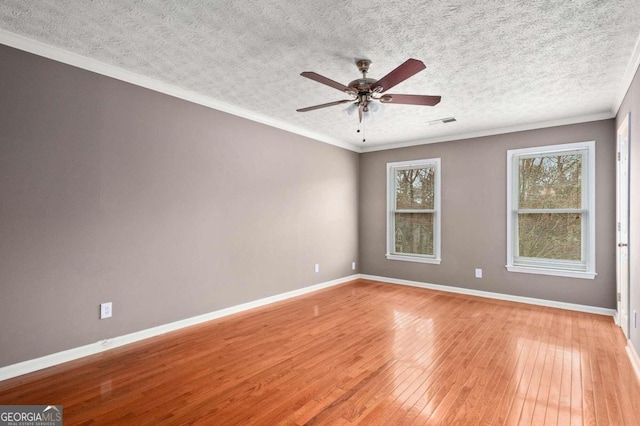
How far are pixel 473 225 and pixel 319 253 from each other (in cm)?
254

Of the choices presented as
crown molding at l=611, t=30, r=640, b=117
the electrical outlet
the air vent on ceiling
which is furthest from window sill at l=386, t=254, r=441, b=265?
the electrical outlet

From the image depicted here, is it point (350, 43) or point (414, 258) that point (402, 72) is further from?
point (414, 258)

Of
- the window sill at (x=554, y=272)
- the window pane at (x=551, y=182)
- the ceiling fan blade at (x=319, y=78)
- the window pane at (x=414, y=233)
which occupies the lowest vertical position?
the window sill at (x=554, y=272)

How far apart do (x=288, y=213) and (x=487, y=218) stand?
10.2 feet

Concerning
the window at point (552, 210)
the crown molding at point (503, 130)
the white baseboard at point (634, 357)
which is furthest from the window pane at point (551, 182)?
the white baseboard at point (634, 357)

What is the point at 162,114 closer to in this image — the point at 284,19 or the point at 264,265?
the point at 284,19

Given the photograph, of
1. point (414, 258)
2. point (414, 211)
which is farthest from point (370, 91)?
point (414, 258)

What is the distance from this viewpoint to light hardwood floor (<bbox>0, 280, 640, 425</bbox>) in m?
2.04

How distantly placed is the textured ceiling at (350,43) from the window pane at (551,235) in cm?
154

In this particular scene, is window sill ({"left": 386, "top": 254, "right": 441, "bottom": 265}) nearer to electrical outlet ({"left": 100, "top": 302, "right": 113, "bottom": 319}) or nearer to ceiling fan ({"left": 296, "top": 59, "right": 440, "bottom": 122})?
ceiling fan ({"left": 296, "top": 59, "right": 440, "bottom": 122})

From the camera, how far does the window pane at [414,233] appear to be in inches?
226

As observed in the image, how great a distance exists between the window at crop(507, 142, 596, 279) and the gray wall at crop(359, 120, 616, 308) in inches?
3.5

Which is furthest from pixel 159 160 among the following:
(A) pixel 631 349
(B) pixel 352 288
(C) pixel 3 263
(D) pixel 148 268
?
(A) pixel 631 349

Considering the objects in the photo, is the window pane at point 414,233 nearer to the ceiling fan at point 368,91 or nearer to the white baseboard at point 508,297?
the white baseboard at point 508,297
